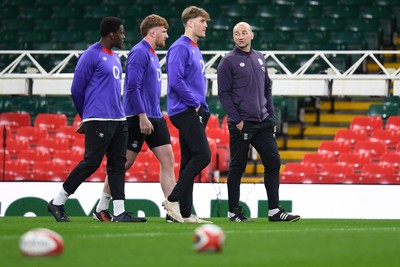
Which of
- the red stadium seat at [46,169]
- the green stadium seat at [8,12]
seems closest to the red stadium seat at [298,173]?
the red stadium seat at [46,169]

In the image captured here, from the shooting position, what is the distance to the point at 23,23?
23531mm

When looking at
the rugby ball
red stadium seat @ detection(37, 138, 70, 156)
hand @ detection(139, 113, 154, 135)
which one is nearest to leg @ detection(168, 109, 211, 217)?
hand @ detection(139, 113, 154, 135)

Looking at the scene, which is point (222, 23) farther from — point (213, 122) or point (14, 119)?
point (14, 119)

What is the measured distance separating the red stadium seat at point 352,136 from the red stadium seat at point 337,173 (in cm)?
143

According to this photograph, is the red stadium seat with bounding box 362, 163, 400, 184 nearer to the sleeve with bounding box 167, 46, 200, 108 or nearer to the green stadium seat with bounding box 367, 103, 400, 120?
the green stadium seat with bounding box 367, 103, 400, 120

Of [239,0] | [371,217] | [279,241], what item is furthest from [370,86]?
[279,241]

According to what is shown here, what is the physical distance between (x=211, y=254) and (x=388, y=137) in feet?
40.1

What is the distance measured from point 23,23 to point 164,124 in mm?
14395

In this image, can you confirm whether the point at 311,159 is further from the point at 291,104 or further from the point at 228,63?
the point at 228,63

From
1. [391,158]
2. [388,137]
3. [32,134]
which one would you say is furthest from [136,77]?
[32,134]

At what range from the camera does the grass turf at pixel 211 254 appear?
18.0 feet

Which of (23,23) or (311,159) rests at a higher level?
(23,23)

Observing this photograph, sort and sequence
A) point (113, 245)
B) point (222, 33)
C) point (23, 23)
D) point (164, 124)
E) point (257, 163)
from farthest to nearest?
1. point (23, 23)
2. point (222, 33)
3. point (257, 163)
4. point (164, 124)
5. point (113, 245)

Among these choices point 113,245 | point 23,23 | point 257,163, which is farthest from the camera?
point 23,23
